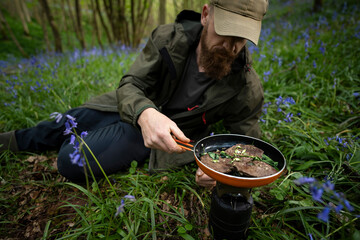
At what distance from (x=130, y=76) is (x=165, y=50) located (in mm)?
484

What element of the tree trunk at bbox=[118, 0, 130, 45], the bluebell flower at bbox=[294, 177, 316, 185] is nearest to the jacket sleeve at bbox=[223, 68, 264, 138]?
the bluebell flower at bbox=[294, 177, 316, 185]

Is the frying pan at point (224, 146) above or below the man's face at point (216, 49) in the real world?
below

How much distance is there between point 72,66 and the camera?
181 inches

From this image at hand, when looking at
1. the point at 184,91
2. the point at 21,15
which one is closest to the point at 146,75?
the point at 184,91

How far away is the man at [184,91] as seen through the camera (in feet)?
5.76

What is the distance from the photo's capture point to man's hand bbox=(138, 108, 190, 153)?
1352 mm

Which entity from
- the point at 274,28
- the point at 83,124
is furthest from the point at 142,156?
the point at 274,28

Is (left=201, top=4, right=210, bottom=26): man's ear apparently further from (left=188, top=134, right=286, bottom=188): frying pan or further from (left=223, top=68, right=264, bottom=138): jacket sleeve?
(left=188, top=134, right=286, bottom=188): frying pan

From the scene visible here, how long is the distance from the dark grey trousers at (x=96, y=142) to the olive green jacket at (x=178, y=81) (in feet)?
1.05

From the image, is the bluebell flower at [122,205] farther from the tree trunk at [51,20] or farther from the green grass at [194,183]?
the tree trunk at [51,20]

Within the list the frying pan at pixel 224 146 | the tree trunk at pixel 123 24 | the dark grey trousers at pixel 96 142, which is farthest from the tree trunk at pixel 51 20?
the frying pan at pixel 224 146

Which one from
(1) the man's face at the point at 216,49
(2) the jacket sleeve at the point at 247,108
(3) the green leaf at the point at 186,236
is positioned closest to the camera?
(3) the green leaf at the point at 186,236

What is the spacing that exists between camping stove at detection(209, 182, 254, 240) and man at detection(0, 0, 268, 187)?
31 cm

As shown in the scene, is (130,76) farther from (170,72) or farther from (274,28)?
(274,28)
